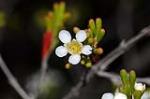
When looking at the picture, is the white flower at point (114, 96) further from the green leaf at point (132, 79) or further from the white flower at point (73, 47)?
the white flower at point (73, 47)

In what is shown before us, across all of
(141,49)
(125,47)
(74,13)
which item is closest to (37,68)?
(74,13)

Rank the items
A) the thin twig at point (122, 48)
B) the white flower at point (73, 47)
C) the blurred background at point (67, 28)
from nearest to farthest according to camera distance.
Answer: the white flower at point (73, 47), the thin twig at point (122, 48), the blurred background at point (67, 28)

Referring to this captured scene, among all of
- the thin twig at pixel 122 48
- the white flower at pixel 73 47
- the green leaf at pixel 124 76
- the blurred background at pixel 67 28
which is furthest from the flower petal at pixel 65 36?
the blurred background at pixel 67 28

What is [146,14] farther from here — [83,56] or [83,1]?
[83,56]

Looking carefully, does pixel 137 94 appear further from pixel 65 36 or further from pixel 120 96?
pixel 65 36

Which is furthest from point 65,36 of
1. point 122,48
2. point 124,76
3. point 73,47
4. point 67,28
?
point 67,28
